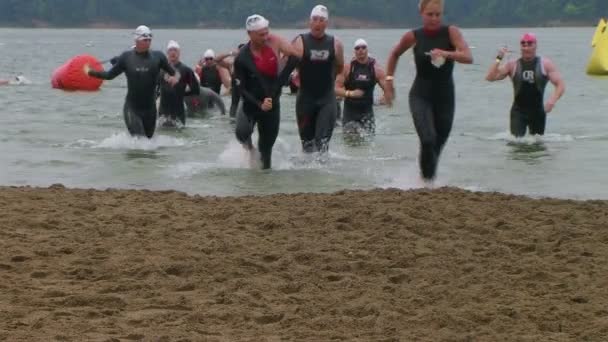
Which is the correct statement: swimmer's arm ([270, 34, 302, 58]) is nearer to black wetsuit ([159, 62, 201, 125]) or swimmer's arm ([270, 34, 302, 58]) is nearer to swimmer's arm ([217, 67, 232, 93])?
black wetsuit ([159, 62, 201, 125])

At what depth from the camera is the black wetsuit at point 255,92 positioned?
12.0 meters

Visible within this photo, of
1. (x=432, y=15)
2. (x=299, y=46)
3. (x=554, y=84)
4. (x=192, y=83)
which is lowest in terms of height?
(x=192, y=83)

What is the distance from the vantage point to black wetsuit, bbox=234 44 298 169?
1202 centimetres

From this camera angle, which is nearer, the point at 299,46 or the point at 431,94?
the point at 431,94

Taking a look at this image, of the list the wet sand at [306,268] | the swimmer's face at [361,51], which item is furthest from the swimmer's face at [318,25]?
the swimmer's face at [361,51]

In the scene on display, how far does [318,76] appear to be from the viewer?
41.3 ft

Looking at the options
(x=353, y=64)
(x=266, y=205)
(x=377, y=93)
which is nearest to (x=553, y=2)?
(x=377, y=93)

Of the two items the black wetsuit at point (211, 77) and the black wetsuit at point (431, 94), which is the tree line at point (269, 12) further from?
the black wetsuit at point (431, 94)

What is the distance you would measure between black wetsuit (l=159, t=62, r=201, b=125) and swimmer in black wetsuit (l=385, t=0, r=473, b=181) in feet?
25.0

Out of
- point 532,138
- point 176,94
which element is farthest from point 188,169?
point 176,94

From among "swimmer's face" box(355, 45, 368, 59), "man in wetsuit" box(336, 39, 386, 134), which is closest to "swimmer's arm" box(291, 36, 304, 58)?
"man in wetsuit" box(336, 39, 386, 134)

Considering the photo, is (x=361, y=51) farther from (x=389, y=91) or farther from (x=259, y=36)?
(x=389, y=91)

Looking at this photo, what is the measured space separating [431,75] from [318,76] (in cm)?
215

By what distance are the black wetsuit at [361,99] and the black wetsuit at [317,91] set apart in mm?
3801
